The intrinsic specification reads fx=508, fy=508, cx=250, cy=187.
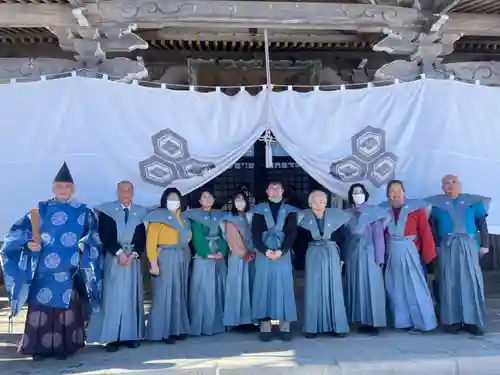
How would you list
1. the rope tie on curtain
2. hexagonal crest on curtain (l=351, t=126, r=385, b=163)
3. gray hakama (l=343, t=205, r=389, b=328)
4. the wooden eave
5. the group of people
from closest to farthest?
the group of people < gray hakama (l=343, t=205, r=389, b=328) < the rope tie on curtain < hexagonal crest on curtain (l=351, t=126, r=385, b=163) < the wooden eave

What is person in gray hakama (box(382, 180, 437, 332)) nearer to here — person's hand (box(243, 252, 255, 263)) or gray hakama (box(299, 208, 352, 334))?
gray hakama (box(299, 208, 352, 334))

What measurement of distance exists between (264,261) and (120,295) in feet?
4.15

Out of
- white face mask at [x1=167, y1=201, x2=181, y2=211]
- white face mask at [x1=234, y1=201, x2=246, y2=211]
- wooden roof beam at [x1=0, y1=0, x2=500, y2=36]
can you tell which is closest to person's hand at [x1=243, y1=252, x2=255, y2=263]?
white face mask at [x1=234, y1=201, x2=246, y2=211]

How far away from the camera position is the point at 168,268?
4453 millimetres

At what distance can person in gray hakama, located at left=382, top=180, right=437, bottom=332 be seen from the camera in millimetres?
4605

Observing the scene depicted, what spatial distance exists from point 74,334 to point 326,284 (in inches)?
84.3

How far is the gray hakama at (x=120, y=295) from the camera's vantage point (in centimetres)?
421

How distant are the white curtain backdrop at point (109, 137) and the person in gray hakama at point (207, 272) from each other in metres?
0.35

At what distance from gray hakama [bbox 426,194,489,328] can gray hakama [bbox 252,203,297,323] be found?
1464 millimetres

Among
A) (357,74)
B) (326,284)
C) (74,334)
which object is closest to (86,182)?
(74,334)

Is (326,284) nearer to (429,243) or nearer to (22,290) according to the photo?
(429,243)

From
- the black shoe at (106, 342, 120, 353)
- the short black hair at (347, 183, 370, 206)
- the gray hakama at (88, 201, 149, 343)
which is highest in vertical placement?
the short black hair at (347, 183, 370, 206)

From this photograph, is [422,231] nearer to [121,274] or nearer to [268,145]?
[268,145]

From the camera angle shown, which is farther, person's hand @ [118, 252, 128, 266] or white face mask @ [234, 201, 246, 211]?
white face mask @ [234, 201, 246, 211]
